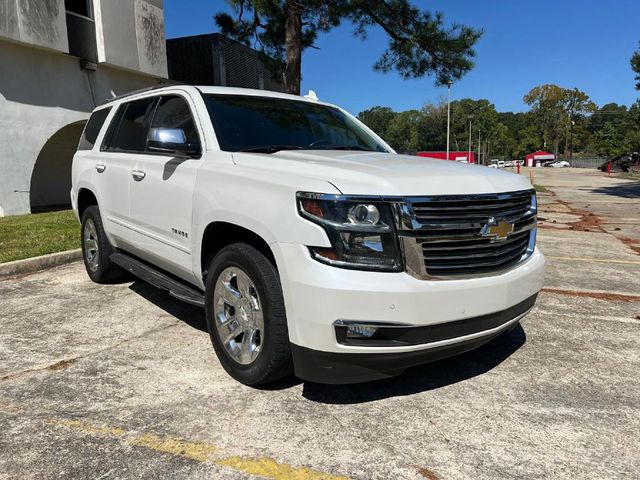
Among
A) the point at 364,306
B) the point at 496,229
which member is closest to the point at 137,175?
the point at 364,306

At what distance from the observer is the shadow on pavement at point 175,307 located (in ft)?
14.6

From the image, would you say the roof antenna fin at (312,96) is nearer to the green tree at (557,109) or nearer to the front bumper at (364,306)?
the front bumper at (364,306)

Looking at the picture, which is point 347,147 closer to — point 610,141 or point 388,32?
point 388,32

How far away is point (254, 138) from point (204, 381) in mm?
1737

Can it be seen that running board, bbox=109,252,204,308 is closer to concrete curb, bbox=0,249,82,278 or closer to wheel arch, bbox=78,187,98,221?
wheel arch, bbox=78,187,98,221

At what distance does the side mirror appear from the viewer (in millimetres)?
3531

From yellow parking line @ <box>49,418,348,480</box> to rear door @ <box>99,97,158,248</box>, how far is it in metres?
2.09

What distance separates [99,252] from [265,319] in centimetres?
327

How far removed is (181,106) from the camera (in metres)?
4.10

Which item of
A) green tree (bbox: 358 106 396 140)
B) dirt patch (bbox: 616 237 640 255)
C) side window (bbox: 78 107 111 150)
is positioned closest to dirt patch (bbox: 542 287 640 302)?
dirt patch (bbox: 616 237 640 255)

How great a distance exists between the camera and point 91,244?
5.76m

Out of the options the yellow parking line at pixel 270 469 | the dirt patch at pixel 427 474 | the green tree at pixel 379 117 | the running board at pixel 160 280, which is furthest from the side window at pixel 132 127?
the green tree at pixel 379 117

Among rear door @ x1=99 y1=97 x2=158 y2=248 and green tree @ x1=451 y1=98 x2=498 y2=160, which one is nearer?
rear door @ x1=99 y1=97 x2=158 y2=248

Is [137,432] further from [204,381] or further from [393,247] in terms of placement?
[393,247]
